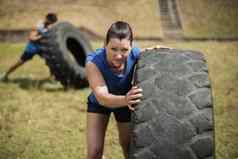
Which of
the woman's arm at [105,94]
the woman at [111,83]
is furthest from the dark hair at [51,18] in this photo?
the woman's arm at [105,94]

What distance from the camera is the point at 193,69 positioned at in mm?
3061

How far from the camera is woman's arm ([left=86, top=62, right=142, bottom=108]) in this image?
2.95 m

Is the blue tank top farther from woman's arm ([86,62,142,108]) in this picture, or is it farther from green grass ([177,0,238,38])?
green grass ([177,0,238,38])

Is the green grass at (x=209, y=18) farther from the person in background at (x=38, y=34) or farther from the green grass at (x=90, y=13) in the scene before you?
the person in background at (x=38, y=34)

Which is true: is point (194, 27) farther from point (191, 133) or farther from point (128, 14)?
point (191, 133)

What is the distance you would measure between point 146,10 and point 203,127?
58.5 feet

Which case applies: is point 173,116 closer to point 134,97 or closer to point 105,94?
point 134,97

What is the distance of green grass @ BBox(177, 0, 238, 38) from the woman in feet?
45.0

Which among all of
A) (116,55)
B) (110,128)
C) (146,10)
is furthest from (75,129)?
(146,10)

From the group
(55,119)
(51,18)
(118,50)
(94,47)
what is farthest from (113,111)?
(94,47)

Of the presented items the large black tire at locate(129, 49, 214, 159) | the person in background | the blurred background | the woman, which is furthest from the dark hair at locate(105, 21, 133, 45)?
the person in background

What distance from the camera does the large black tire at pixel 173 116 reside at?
9.00 feet

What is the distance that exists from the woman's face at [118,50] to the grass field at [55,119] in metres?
1.99

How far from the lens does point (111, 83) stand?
3623 mm
